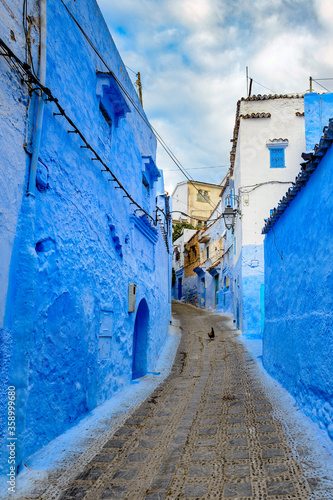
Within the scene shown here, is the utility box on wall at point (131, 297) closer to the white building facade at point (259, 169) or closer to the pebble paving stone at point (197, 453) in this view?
the pebble paving stone at point (197, 453)

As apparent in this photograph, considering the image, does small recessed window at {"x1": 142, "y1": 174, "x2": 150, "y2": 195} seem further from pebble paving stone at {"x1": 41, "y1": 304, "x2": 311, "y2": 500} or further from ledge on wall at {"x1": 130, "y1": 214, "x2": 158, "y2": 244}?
pebble paving stone at {"x1": 41, "y1": 304, "x2": 311, "y2": 500}

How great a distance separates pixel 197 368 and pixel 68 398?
204 inches

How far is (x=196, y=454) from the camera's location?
423 cm

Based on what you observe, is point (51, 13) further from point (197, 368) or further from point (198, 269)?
point (198, 269)

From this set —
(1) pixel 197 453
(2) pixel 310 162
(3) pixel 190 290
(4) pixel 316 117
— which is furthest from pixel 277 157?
(3) pixel 190 290

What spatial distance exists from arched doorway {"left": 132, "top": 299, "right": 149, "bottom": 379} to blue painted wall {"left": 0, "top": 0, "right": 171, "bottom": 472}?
125cm

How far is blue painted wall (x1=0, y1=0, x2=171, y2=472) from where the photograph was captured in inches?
146

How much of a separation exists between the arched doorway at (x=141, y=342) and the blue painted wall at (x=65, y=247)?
4.09 feet

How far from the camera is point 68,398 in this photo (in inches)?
191

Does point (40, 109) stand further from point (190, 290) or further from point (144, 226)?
point (190, 290)

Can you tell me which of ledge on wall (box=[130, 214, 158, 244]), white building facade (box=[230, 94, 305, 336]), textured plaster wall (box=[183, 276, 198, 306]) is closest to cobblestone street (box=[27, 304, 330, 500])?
ledge on wall (box=[130, 214, 158, 244])

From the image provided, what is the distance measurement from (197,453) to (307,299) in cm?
269

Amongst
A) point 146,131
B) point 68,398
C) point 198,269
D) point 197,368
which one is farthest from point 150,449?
point 198,269

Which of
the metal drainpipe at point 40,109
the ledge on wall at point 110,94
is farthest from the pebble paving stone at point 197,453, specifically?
the ledge on wall at point 110,94
